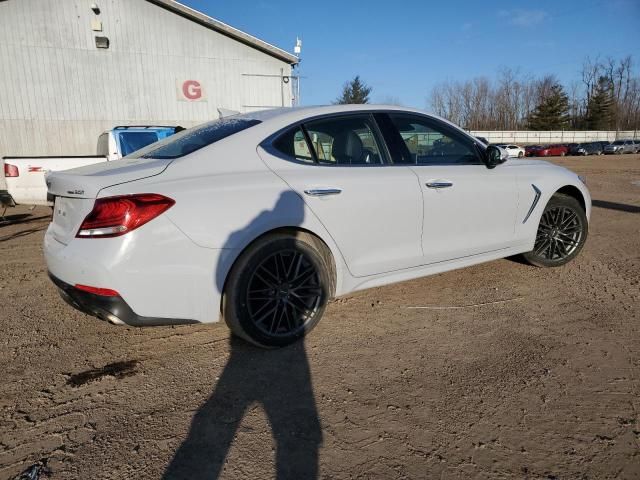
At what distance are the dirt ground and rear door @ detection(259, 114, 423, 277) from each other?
0.60m

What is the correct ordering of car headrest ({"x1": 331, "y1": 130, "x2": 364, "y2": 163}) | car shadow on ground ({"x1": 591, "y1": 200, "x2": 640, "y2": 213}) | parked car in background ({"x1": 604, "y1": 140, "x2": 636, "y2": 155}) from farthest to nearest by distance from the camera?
parked car in background ({"x1": 604, "y1": 140, "x2": 636, "y2": 155})
car shadow on ground ({"x1": 591, "y1": 200, "x2": 640, "y2": 213})
car headrest ({"x1": 331, "y1": 130, "x2": 364, "y2": 163})

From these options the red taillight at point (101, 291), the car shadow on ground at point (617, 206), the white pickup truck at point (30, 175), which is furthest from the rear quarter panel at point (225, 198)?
the car shadow on ground at point (617, 206)

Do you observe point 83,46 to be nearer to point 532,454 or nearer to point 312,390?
point 312,390

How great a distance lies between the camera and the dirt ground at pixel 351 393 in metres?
1.92

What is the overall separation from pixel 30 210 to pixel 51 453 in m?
9.89

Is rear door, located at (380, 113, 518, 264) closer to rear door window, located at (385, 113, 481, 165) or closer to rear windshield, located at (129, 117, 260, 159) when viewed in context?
rear door window, located at (385, 113, 481, 165)

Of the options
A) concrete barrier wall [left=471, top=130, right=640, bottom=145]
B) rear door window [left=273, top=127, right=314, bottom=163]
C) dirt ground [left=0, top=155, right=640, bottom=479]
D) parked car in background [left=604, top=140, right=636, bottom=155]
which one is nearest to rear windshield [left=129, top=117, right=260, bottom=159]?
rear door window [left=273, top=127, right=314, bottom=163]

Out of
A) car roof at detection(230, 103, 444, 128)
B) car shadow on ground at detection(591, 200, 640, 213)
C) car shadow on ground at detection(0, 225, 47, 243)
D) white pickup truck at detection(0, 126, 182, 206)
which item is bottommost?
car shadow on ground at detection(0, 225, 47, 243)

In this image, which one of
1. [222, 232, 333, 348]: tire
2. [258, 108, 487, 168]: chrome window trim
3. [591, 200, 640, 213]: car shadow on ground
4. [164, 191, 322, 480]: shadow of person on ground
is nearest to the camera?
[164, 191, 322, 480]: shadow of person on ground

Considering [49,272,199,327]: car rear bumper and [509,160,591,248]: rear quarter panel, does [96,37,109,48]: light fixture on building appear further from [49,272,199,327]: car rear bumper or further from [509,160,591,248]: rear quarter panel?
[509,160,591,248]: rear quarter panel

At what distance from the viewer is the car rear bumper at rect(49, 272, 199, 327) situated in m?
2.43

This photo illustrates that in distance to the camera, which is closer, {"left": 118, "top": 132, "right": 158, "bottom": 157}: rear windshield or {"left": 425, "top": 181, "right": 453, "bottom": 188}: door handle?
{"left": 425, "top": 181, "right": 453, "bottom": 188}: door handle

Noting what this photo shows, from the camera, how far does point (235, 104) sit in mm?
14594

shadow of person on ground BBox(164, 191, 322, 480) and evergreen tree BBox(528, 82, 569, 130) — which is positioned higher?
evergreen tree BBox(528, 82, 569, 130)
